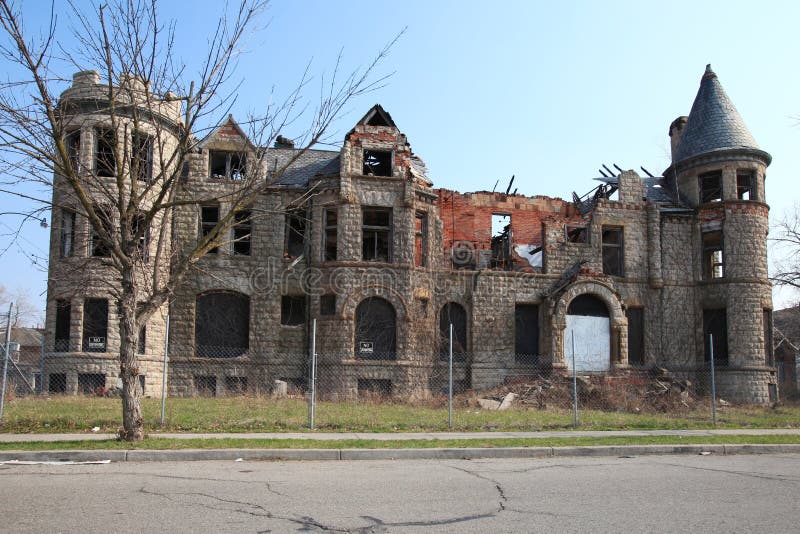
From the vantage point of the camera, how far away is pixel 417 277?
87.9ft

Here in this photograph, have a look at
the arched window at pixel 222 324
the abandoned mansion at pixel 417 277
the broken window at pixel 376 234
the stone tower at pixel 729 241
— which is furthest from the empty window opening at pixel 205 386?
the stone tower at pixel 729 241

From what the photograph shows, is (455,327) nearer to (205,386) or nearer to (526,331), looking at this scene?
(526,331)

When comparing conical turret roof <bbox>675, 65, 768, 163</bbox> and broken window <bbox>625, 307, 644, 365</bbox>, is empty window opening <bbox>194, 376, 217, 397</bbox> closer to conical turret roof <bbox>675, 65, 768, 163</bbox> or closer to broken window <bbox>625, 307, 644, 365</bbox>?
broken window <bbox>625, 307, 644, 365</bbox>

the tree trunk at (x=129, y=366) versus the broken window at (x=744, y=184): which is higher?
the broken window at (x=744, y=184)

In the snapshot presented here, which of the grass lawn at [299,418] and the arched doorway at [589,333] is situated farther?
the arched doorway at [589,333]

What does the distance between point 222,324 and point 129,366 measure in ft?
46.6

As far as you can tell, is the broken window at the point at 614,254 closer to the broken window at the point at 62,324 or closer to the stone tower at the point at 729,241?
the stone tower at the point at 729,241

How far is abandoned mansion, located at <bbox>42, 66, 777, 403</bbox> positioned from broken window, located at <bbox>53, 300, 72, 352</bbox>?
0.19 feet

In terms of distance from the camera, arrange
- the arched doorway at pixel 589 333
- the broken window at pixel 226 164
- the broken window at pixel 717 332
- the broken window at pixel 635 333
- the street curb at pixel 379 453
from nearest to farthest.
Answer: the street curb at pixel 379 453 < the broken window at pixel 226 164 < the arched doorway at pixel 589 333 < the broken window at pixel 717 332 < the broken window at pixel 635 333

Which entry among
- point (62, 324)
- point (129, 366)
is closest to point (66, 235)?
point (62, 324)

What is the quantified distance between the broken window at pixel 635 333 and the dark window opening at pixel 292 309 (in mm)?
13986

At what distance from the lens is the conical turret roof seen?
29891mm

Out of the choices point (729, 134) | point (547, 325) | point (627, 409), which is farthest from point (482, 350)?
point (729, 134)

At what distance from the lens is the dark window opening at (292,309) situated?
27.1 metres
